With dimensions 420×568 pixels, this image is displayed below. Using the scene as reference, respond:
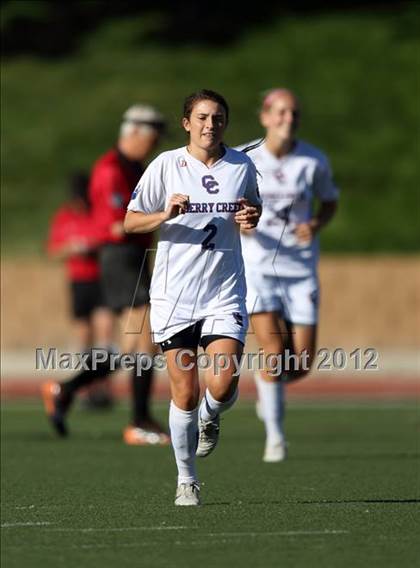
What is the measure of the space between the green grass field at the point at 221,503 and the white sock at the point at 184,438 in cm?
24

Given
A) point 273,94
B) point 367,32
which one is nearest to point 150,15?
point 367,32

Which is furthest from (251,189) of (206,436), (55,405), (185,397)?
(55,405)

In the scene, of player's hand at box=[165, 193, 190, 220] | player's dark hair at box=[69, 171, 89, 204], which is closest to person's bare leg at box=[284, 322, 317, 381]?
player's hand at box=[165, 193, 190, 220]

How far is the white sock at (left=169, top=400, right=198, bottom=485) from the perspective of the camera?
28.1 feet

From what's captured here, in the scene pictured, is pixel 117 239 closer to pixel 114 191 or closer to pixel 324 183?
pixel 114 191

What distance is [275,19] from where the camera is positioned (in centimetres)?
4025

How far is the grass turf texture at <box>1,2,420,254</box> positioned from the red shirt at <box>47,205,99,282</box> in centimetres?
1147

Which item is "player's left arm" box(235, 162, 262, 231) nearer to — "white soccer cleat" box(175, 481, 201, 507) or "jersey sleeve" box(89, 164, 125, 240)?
"white soccer cleat" box(175, 481, 201, 507)

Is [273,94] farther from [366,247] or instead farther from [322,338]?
[366,247]

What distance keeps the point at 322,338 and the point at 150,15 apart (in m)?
17.6

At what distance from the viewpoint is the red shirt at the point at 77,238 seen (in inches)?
722

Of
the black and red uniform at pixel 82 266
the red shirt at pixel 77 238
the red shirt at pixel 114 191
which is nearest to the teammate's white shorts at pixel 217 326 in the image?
the red shirt at pixel 114 191

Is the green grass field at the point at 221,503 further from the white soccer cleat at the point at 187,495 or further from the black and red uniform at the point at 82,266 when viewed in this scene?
the black and red uniform at the point at 82,266

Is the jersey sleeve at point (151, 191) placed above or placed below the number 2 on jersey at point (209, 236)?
above
